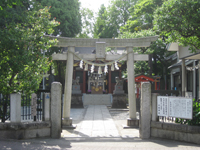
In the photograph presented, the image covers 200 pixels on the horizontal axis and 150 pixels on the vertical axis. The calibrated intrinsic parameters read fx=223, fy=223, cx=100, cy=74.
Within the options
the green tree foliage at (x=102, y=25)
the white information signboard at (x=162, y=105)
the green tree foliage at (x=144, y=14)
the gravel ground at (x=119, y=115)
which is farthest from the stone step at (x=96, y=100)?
the green tree foliage at (x=102, y=25)

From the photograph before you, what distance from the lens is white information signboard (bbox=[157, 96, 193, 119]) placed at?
315 inches

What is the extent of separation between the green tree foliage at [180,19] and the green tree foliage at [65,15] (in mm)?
16295

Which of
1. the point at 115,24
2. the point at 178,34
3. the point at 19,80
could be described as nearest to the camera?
the point at 19,80

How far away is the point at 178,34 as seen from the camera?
12.9 metres

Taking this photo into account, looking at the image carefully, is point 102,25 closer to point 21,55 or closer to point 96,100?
point 96,100

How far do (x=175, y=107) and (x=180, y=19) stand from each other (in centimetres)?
598

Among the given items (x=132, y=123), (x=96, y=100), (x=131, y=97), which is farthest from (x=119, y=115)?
(x=96, y=100)

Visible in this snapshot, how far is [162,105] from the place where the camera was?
867 centimetres

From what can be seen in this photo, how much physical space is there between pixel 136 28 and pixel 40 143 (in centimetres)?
2619

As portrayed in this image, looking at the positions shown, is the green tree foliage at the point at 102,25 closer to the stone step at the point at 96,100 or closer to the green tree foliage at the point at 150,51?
the green tree foliage at the point at 150,51

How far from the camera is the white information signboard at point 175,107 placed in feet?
26.3

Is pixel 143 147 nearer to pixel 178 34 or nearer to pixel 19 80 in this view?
pixel 19 80

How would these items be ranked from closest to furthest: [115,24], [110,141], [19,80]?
[110,141]
[19,80]
[115,24]

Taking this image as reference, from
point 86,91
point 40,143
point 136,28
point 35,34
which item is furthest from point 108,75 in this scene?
point 40,143
